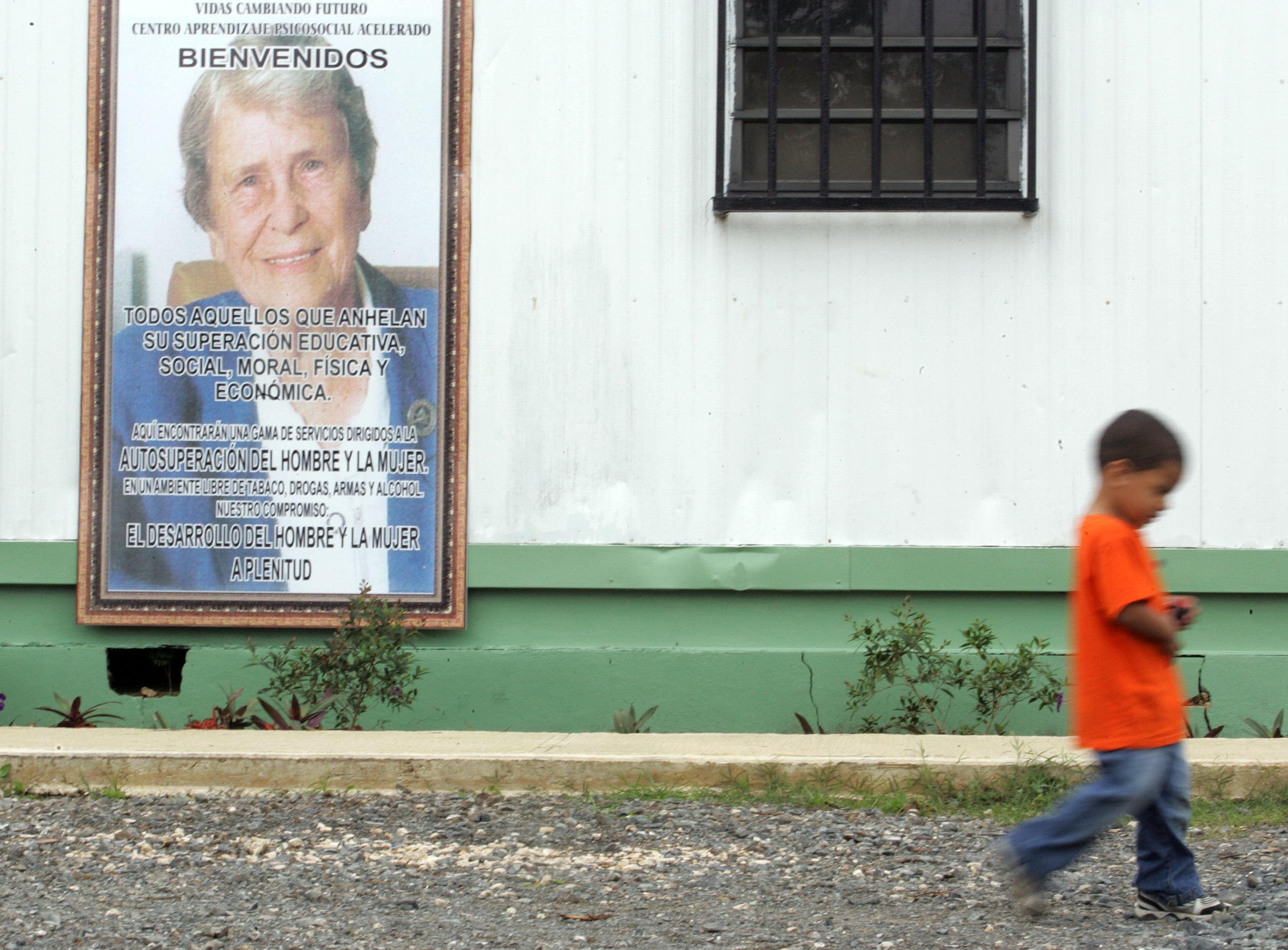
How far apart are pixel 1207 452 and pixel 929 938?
3788mm

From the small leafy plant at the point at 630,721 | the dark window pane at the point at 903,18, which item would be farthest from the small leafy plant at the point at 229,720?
the dark window pane at the point at 903,18

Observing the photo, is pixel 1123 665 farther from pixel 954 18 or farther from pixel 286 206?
pixel 286 206

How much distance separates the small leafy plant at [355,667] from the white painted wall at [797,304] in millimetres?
707

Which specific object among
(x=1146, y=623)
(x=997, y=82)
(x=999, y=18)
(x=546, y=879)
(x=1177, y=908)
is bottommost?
(x=546, y=879)

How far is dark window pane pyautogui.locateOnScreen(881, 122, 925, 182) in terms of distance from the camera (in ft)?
21.4

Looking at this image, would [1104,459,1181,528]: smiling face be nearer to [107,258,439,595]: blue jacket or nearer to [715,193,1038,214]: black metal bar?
[715,193,1038,214]: black metal bar

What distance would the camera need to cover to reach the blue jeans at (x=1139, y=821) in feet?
10.8

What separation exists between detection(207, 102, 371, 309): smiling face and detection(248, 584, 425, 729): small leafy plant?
1632 millimetres

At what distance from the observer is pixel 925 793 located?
494 cm

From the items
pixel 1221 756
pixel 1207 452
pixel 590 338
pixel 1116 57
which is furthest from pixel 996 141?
pixel 1221 756

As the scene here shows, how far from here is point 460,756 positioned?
5.06 metres

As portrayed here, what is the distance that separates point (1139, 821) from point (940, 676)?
2.71 meters

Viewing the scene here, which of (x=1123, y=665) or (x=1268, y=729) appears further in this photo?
(x=1268, y=729)

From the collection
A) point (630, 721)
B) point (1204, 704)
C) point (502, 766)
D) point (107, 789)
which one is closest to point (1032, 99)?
point (1204, 704)
